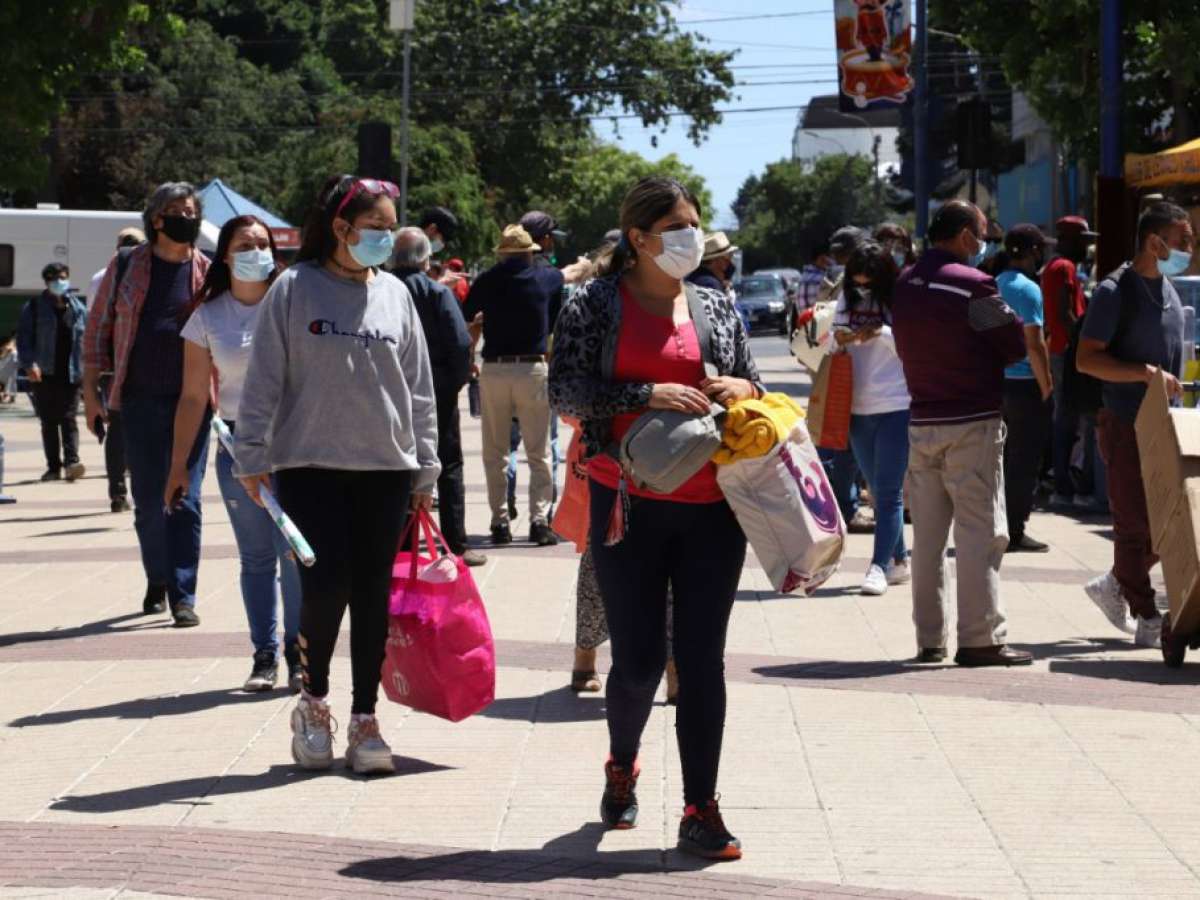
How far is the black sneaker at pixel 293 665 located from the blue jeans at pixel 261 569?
0.11 feet

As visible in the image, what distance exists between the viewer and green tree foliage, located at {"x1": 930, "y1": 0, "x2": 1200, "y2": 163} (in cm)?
2222

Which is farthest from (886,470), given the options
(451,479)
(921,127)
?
(921,127)

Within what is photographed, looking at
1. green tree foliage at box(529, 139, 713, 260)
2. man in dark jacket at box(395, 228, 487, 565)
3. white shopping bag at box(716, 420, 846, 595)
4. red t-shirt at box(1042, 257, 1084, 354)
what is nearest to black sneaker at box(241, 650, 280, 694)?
white shopping bag at box(716, 420, 846, 595)

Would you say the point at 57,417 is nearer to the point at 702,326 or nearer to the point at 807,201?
the point at 702,326

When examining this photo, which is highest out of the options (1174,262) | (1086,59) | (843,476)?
(1086,59)

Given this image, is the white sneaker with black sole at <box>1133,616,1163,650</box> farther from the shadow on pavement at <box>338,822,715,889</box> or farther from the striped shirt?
the striped shirt

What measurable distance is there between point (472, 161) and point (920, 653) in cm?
4624

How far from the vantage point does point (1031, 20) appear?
2428 centimetres

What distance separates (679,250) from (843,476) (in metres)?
7.30

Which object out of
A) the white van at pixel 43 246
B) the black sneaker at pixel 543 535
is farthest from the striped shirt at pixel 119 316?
the white van at pixel 43 246

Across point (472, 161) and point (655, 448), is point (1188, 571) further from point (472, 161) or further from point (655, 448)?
point (472, 161)

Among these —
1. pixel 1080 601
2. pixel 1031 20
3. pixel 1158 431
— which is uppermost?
pixel 1031 20

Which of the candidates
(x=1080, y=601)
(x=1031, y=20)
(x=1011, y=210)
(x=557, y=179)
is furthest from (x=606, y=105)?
(x=1080, y=601)

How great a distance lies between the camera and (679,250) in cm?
554
